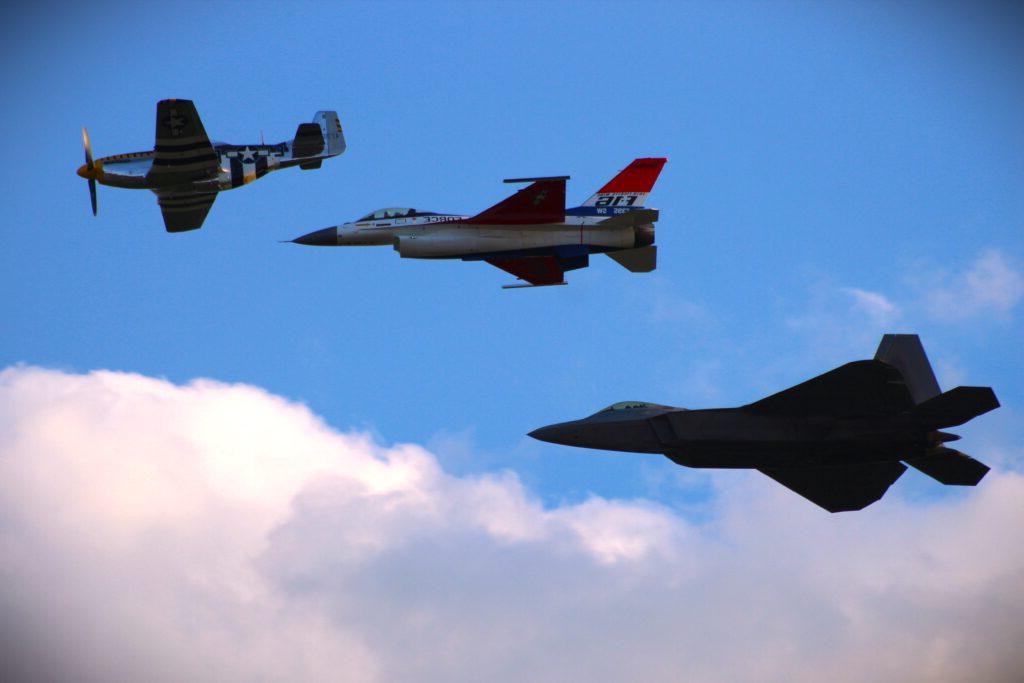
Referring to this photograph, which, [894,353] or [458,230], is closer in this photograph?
[894,353]

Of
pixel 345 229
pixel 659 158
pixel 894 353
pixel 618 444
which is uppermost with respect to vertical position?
pixel 659 158

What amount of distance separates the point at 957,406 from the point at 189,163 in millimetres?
35567

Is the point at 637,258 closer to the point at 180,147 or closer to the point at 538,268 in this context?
the point at 538,268

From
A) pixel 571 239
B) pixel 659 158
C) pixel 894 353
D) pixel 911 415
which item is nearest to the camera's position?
pixel 911 415

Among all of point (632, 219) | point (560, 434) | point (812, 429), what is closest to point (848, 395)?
point (812, 429)

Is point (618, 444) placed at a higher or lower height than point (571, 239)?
lower

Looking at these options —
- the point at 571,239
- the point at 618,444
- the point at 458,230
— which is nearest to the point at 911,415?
the point at 618,444

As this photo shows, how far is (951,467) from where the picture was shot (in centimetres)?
5478

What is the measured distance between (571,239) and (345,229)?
34.3 feet

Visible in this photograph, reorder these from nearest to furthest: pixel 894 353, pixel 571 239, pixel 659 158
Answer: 1. pixel 894 353
2. pixel 571 239
3. pixel 659 158

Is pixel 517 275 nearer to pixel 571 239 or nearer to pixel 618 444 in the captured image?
Answer: pixel 571 239

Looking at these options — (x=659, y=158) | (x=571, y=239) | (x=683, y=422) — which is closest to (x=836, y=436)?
(x=683, y=422)

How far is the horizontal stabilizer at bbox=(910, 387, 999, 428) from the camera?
5006 centimetres

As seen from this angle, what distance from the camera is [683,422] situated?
52.7 meters
